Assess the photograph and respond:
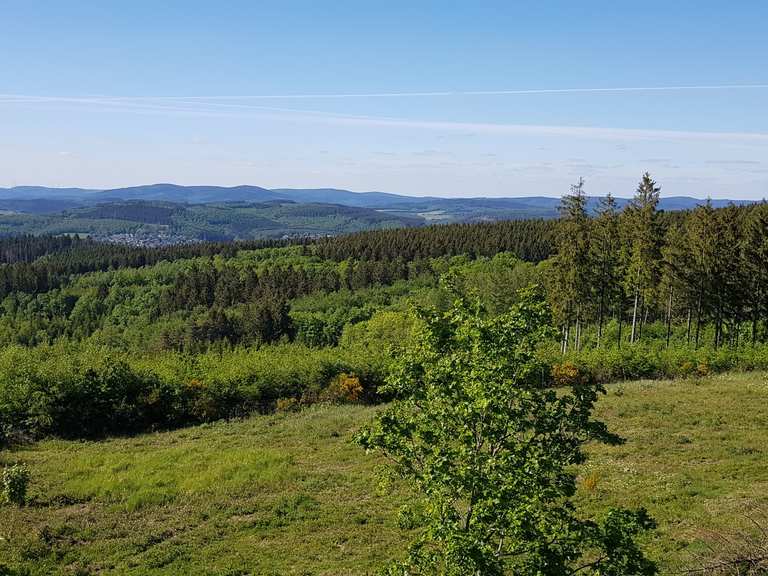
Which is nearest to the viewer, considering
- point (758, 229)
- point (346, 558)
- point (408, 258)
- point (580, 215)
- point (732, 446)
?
point (346, 558)

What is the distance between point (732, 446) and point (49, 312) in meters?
131

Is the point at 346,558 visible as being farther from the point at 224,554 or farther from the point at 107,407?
the point at 107,407

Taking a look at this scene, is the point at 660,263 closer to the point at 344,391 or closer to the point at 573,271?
the point at 573,271

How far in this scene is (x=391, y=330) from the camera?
7419 cm

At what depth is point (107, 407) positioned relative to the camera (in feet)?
118

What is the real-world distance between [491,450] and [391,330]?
6462 centimetres

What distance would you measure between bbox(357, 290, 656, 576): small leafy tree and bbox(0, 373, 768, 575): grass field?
740 cm

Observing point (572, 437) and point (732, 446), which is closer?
point (572, 437)

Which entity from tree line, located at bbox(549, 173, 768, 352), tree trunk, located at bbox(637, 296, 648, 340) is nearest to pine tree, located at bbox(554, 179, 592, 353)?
tree line, located at bbox(549, 173, 768, 352)

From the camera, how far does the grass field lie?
17.2m

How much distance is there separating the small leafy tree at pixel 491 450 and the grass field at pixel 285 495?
24.3 ft

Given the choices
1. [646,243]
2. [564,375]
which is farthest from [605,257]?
[564,375]

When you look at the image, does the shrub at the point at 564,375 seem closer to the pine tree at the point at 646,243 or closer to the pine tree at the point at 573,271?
the pine tree at the point at 573,271

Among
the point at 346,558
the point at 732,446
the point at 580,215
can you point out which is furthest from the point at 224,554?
the point at 580,215
